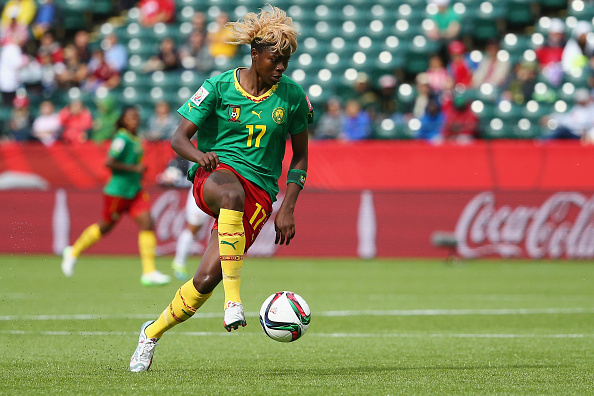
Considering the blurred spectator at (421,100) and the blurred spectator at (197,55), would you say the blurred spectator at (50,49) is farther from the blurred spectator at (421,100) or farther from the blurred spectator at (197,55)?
the blurred spectator at (421,100)

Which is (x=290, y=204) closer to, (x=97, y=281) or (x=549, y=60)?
(x=97, y=281)

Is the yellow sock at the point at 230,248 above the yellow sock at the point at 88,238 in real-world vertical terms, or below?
above

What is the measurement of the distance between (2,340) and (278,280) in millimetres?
5951

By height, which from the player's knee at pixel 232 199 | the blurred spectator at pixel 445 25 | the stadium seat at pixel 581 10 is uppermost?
the player's knee at pixel 232 199

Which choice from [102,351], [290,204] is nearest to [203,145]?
[290,204]

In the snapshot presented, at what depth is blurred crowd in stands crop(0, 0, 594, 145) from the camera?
1819cm

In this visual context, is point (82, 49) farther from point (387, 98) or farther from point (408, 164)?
point (408, 164)

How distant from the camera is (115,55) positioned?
73.2ft

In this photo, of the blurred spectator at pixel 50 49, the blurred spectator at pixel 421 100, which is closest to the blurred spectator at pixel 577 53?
the blurred spectator at pixel 421 100

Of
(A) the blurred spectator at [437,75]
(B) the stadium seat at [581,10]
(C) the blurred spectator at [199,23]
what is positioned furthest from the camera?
(C) the blurred spectator at [199,23]

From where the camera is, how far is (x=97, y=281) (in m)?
13.7

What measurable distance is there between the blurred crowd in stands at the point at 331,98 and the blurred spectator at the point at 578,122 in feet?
0.07

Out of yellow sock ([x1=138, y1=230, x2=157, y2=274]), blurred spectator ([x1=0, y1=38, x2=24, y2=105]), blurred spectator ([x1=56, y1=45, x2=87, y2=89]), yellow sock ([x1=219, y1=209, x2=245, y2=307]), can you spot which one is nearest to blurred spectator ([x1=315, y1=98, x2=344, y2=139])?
yellow sock ([x1=138, y1=230, x2=157, y2=274])

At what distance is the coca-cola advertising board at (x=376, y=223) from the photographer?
16562mm
